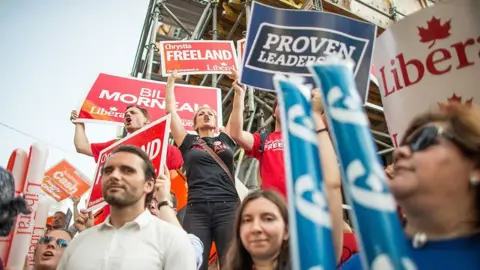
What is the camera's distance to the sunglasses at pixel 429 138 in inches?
38.1

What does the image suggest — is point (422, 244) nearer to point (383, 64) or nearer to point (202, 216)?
point (383, 64)

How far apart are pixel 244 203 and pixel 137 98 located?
10.4ft

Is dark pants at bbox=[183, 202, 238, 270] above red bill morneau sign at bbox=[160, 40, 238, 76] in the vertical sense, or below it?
below

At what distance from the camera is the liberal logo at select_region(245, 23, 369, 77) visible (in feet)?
7.31

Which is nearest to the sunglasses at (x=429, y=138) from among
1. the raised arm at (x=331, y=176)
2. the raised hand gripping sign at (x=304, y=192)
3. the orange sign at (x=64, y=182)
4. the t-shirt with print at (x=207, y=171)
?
the raised arm at (x=331, y=176)

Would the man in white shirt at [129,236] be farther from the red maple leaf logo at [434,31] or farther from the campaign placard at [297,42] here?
the red maple leaf logo at [434,31]

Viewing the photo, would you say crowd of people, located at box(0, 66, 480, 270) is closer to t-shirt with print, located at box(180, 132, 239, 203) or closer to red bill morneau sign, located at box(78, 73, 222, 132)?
t-shirt with print, located at box(180, 132, 239, 203)

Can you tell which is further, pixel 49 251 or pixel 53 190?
pixel 53 190

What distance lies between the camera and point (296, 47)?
2.35 meters

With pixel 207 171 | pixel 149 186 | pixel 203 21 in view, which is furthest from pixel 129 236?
pixel 203 21

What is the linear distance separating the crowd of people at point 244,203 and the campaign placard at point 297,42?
0.48m

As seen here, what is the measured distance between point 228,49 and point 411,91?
127 inches

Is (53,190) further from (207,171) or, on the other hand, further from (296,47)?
(296,47)

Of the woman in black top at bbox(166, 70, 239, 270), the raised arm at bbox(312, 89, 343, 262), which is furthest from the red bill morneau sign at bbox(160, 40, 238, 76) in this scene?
the raised arm at bbox(312, 89, 343, 262)
